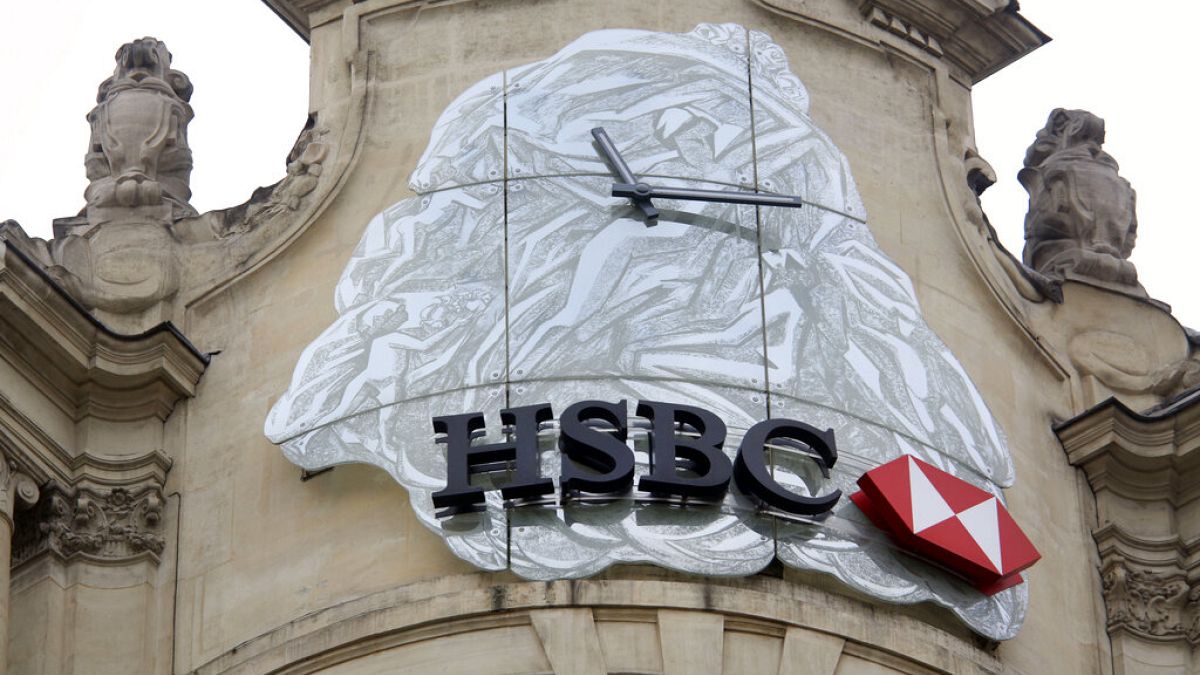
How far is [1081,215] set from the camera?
3312 cm

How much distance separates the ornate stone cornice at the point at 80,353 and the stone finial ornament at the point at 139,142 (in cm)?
115

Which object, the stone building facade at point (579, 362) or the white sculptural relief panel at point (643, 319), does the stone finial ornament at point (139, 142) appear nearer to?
the stone building facade at point (579, 362)

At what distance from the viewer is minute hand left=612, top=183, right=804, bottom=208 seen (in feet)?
101

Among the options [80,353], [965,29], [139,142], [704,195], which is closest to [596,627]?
[704,195]

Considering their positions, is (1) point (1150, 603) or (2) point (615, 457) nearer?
(2) point (615, 457)

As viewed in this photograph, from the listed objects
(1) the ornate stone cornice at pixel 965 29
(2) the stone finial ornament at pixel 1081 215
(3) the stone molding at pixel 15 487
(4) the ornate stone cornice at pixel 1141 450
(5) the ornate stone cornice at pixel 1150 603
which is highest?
(1) the ornate stone cornice at pixel 965 29

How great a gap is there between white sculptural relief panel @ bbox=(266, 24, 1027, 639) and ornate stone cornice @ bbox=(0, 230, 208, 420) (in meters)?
0.99

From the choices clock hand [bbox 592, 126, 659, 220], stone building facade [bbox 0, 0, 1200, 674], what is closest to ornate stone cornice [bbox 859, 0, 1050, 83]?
stone building facade [bbox 0, 0, 1200, 674]

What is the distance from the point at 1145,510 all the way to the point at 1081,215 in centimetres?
285

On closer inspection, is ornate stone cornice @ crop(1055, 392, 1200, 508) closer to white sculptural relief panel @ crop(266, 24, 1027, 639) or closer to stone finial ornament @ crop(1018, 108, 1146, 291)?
white sculptural relief panel @ crop(266, 24, 1027, 639)

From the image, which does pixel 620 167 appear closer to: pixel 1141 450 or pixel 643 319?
pixel 643 319

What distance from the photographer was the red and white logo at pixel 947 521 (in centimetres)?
2944

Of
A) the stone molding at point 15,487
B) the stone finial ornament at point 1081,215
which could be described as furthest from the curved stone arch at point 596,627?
the stone finial ornament at point 1081,215

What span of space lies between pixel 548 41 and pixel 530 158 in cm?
138
